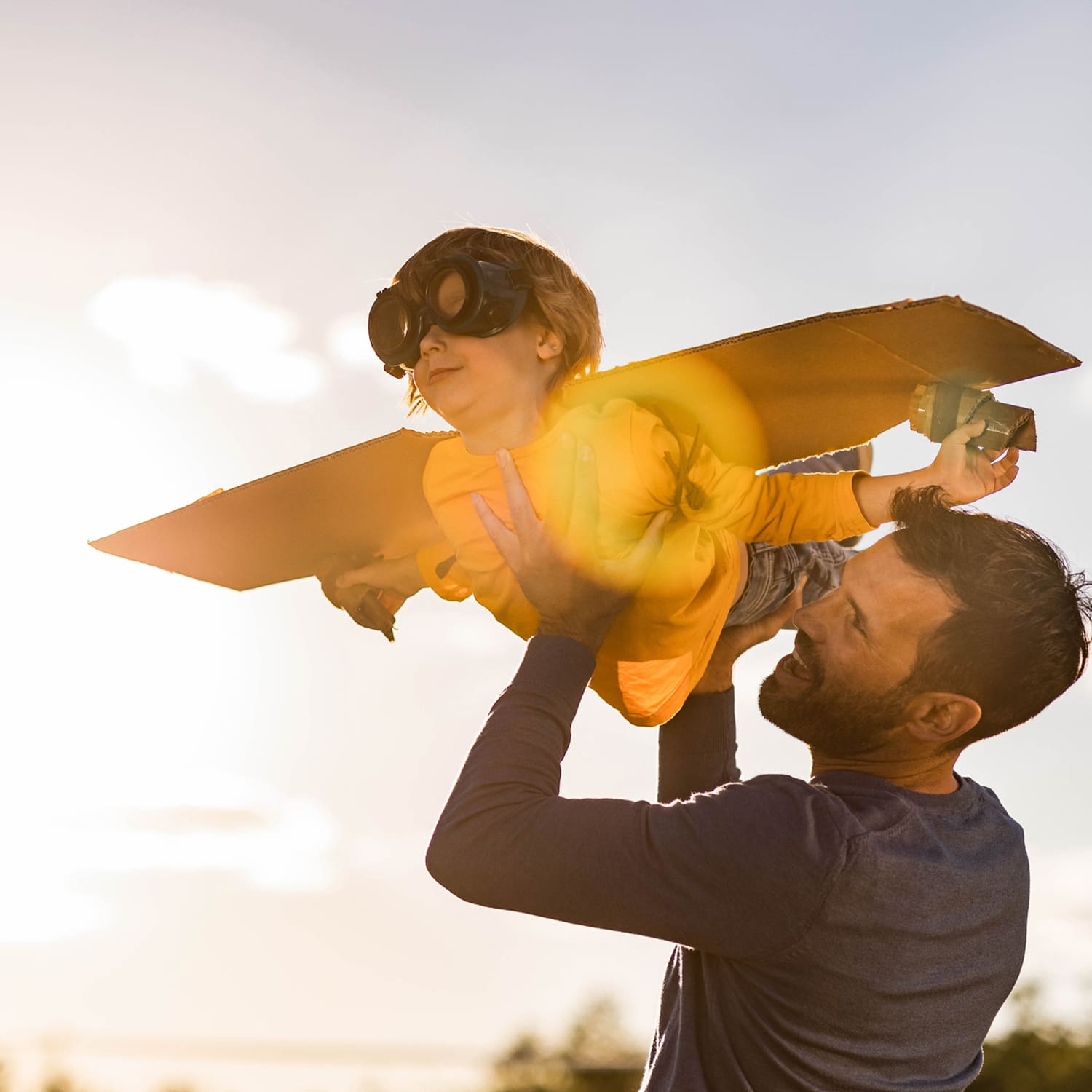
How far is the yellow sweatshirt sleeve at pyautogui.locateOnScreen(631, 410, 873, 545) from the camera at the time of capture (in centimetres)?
222

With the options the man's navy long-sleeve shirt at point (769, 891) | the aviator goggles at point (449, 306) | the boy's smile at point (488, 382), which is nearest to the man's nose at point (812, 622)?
the man's navy long-sleeve shirt at point (769, 891)

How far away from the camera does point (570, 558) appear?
6.63ft

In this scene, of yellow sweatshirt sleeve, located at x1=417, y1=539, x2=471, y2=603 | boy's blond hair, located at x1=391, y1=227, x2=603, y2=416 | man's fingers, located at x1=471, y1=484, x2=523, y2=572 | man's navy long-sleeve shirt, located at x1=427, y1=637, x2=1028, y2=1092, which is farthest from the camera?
yellow sweatshirt sleeve, located at x1=417, y1=539, x2=471, y2=603

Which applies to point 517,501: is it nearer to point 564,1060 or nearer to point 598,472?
point 598,472

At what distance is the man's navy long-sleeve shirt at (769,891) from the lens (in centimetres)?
181

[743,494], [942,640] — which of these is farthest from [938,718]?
[743,494]

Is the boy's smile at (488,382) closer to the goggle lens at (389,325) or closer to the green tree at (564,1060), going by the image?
the goggle lens at (389,325)

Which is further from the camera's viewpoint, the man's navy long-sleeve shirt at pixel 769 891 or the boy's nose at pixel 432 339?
the boy's nose at pixel 432 339

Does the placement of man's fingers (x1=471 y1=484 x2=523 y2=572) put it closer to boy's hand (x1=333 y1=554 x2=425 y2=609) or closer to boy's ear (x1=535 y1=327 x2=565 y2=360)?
boy's ear (x1=535 y1=327 x2=565 y2=360)

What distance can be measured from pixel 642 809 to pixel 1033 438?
0.91 m

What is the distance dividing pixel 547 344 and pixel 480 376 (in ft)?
0.68

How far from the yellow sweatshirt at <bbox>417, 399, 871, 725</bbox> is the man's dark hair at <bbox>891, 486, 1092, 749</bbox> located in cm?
19

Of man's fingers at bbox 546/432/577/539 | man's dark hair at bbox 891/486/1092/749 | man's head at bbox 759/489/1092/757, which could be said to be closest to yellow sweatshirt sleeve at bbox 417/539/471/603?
man's fingers at bbox 546/432/577/539

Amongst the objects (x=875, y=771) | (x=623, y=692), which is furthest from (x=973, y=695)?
(x=623, y=692)
